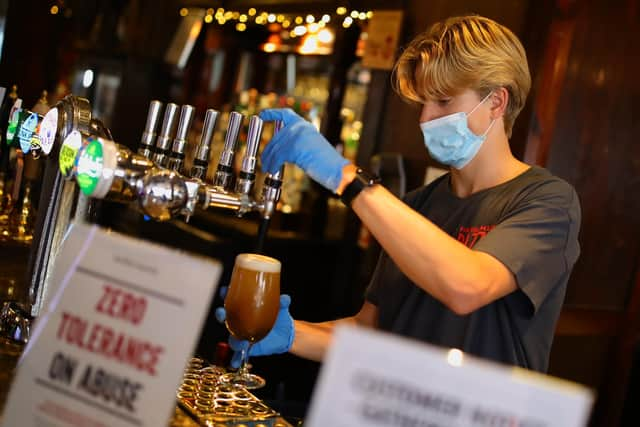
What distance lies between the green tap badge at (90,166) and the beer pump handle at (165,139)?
0.36 m

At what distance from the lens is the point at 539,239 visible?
169 cm

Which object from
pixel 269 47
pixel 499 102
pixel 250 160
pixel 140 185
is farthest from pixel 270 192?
pixel 269 47

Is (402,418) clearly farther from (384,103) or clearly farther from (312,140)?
(384,103)

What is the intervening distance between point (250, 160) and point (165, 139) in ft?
0.82

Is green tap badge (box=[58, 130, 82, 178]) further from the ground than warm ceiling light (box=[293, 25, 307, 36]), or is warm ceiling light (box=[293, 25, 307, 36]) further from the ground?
warm ceiling light (box=[293, 25, 307, 36])

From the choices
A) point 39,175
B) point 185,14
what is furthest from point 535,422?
point 185,14

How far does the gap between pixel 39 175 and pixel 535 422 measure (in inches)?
89.7

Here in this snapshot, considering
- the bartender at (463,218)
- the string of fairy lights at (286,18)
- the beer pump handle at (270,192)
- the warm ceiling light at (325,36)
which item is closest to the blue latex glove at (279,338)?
the bartender at (463,218)

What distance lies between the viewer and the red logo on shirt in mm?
1849

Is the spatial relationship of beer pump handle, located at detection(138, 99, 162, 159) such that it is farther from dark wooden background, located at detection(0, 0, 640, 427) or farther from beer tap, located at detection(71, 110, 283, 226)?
dark wooden background, located at detection(0, 0, 640, 427)

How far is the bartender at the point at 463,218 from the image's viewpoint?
62.3 inches

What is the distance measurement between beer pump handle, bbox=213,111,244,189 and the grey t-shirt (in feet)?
1.82

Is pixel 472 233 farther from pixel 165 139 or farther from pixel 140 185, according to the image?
pixel 140 185

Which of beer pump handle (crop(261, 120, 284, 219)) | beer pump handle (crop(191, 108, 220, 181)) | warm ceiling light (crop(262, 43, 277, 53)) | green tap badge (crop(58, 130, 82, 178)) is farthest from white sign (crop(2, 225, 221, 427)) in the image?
warm ceiling light (crop(262, 43, 277, 53))
